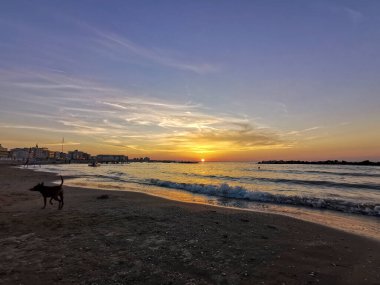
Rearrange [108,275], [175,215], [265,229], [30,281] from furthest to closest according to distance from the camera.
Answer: [175,215]
[265,229]
[108,275]
[30,281]

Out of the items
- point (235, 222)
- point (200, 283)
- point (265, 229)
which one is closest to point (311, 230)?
point (265, 229)

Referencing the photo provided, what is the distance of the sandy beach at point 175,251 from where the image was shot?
19.6ft

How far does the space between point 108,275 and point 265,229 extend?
655 centimetres

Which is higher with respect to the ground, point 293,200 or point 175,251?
point 293,200

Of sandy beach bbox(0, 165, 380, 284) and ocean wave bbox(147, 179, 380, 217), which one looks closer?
sandy beach bbox(0, 165, 380, 284)

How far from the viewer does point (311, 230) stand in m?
10.8

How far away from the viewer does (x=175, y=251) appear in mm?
7516

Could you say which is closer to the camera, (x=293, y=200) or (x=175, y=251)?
(x=175, y=251)

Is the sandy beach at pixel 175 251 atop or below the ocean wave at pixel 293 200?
below

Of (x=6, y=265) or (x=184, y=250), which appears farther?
(x=184, y=250)

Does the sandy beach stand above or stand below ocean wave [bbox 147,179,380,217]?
below

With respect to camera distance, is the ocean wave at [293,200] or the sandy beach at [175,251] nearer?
the sandy beach at [175,251]

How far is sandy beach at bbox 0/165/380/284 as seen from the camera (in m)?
5.98

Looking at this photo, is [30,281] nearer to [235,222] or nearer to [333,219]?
[235,222]
